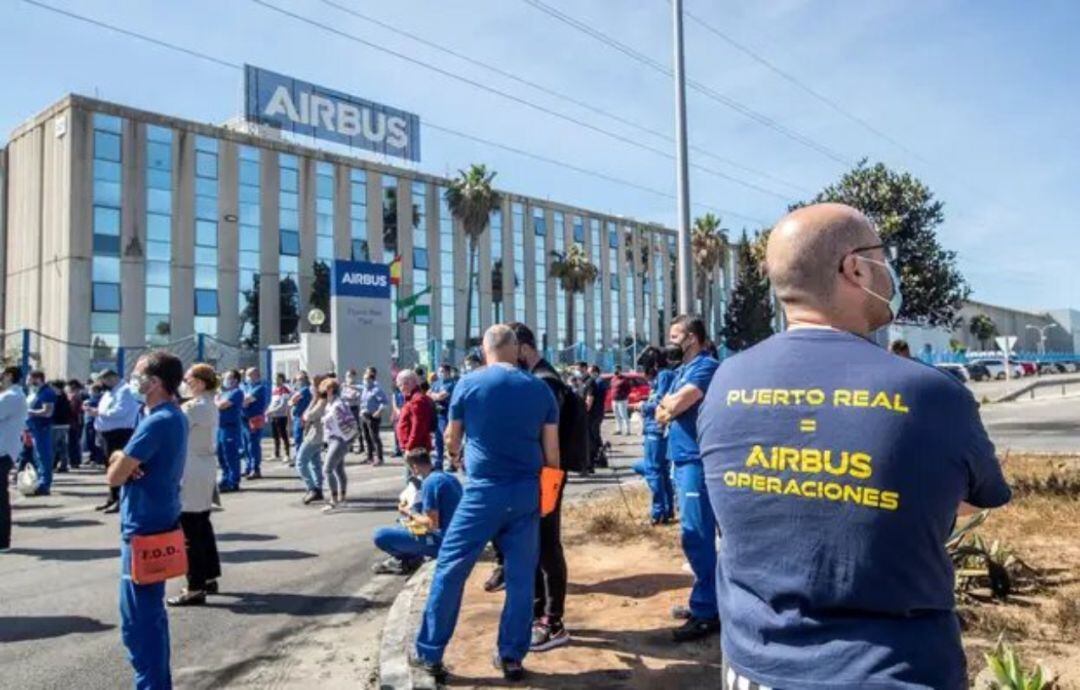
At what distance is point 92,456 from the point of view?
17078 millimetres

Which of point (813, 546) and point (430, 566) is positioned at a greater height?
point (813, 546)

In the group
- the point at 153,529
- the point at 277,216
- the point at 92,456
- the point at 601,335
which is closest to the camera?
the point at 153,529

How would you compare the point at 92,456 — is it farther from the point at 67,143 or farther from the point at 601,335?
the point at 601,335

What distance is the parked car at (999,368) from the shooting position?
60.4m

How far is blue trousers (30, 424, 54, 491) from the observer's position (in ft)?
41.5

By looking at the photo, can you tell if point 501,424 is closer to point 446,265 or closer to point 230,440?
point 230,440

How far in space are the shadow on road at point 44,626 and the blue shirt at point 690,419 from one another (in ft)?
13.9

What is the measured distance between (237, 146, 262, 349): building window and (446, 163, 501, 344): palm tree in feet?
43.9

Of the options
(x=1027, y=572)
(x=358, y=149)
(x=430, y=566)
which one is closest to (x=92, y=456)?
(x=430, y=566)

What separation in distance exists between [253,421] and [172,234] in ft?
98.3

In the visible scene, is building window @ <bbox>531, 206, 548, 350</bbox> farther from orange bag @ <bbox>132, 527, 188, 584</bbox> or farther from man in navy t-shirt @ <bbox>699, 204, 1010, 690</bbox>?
man in navy t-shirt @ <bbox>699, 204, 1010, 690</bbox>

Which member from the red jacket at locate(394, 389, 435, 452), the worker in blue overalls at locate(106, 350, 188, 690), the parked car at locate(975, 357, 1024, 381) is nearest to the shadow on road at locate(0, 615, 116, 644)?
the worker in blue overalls at locate(106, 350, 188, 690)

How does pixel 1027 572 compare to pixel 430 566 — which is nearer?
pixel 1027 572

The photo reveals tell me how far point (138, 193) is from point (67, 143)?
355cm
